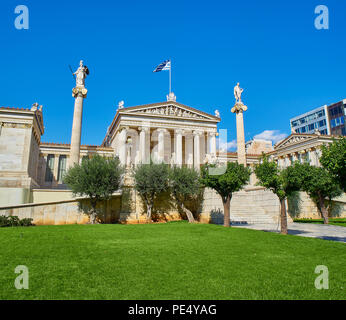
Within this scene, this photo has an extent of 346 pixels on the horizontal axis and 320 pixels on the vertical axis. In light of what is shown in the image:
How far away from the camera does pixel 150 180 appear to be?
25.9 metres

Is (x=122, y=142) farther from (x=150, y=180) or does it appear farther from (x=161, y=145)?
(x=150, y=180)

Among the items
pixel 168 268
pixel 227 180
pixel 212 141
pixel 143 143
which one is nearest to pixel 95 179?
pixel 227 180

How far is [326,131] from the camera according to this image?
85.3 m

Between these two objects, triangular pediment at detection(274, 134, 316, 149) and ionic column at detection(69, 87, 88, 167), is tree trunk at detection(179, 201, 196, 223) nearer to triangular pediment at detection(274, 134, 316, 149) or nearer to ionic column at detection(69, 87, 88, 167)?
ionic column at detection(69, 87, 88, 167)

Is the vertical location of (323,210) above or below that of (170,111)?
below

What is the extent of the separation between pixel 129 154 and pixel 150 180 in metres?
23.6

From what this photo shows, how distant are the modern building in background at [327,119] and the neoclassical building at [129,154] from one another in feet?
79.9

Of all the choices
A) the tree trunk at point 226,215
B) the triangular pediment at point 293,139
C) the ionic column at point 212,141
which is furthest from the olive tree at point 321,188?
the triangular pediment at point 293,139

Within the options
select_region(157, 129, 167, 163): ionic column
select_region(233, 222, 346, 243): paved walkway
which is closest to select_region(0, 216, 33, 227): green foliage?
select_region(233, 222, 346, 243): paved walkway

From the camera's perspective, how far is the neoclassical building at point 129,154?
86.1 ft

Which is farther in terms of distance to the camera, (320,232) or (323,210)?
(323,210)

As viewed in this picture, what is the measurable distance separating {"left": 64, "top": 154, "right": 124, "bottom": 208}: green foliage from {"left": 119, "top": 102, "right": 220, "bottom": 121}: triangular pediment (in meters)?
22.7

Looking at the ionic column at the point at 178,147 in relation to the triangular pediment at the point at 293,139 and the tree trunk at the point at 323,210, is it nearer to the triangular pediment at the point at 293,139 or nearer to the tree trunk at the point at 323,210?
the tree trunk at the point at 323,210

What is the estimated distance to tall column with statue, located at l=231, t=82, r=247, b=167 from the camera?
34.4 metres
